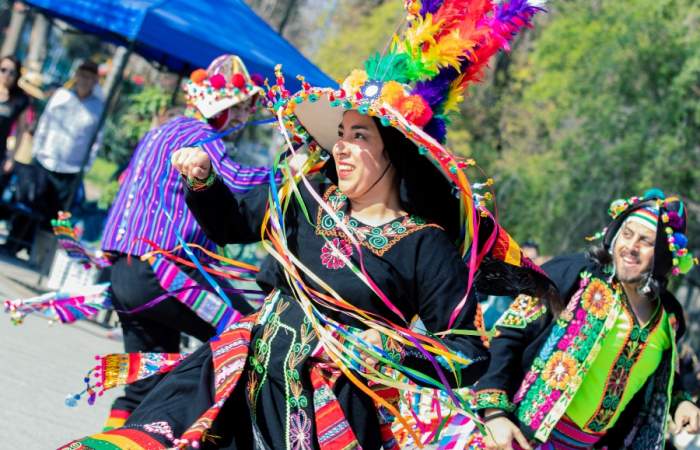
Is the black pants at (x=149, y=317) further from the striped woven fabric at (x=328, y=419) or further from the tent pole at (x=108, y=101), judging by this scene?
the tent pole at (x=108, y=101)

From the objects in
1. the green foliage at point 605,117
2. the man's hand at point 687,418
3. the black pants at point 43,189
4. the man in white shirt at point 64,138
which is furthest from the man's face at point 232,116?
the green foliage at point 605,117

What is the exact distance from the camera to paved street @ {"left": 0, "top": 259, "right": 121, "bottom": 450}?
5309 mm

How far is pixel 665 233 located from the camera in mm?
4914

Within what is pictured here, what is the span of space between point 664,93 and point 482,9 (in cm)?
1406

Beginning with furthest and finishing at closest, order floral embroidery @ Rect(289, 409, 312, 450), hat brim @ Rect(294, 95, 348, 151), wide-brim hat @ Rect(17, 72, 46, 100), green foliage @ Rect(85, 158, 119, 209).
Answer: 1. green foliage @ Rect(85, 158, 119, 209)
2. wide-brim hat @ Rect(17, 72, 46, 100)
3. hat brim @ Rect(294, 95, 348, 151)
4. floral embroidery @ Rect(289, 409, 312, 450)

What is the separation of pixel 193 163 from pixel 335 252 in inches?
20.7

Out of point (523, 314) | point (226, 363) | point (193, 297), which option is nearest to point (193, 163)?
point (226, 363)

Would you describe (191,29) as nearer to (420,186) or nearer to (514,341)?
(514,341)

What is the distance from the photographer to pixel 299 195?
141 inches

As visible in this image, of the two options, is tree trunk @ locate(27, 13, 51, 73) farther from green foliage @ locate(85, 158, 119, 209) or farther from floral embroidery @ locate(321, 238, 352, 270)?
floral embroidery @ locate(321, 238, 352, 270)

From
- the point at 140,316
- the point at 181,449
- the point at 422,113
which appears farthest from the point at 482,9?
the point at 140,316

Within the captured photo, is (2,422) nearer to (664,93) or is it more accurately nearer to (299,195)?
(299,195)

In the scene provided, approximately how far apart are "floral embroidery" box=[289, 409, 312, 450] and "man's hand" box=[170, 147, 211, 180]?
807 millimetres

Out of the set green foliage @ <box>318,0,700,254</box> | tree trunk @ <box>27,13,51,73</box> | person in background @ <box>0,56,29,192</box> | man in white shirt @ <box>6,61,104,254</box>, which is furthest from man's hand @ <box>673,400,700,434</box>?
tree trunk @ <box>27,13,51,73</box>
